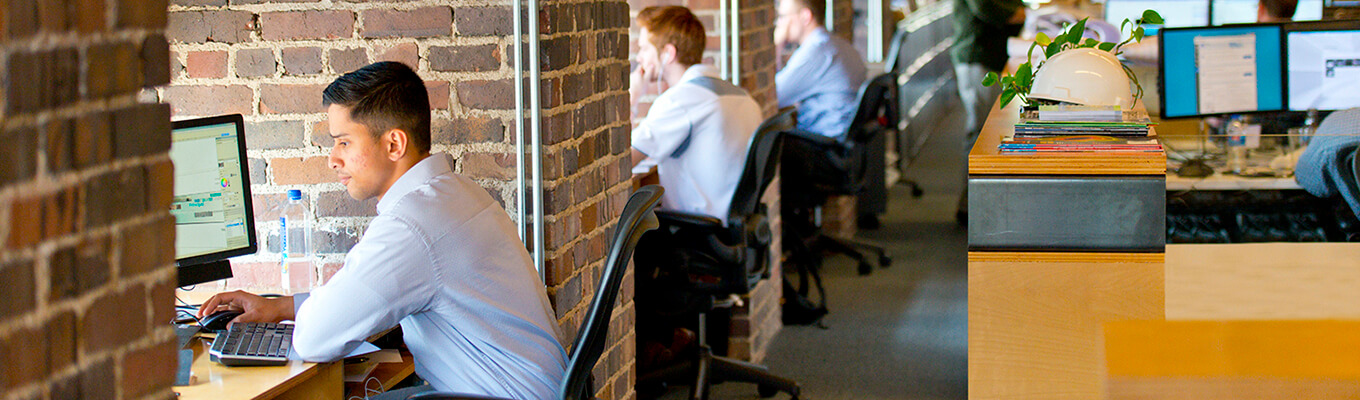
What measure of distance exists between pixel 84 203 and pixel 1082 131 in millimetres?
1853

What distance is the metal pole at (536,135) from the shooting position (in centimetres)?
222

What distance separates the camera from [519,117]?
2.24 metres

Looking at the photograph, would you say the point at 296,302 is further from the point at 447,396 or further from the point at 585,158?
the point at 585,158

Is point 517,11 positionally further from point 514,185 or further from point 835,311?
point 835,311

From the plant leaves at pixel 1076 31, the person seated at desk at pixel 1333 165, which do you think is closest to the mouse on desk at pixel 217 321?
the plant leaves at pixel 1076 31

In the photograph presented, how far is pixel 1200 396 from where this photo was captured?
35.0 inches

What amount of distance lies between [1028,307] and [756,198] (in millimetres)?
1270

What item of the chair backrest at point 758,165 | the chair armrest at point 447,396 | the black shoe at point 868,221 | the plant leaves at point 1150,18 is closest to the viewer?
the chair armrest at point 447,396

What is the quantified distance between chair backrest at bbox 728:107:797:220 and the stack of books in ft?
3.05

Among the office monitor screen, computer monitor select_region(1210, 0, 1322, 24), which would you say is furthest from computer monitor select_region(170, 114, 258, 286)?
computer monitor select_region(1210, 0, 1322, 24)

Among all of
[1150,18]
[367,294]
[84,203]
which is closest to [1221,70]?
[1150,18]

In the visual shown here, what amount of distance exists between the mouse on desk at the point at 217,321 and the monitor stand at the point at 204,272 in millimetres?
141

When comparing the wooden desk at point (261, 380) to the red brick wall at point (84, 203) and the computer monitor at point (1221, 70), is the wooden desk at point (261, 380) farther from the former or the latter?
the computer monitor at point (1221, 70)

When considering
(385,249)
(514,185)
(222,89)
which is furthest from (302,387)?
(222,89)
